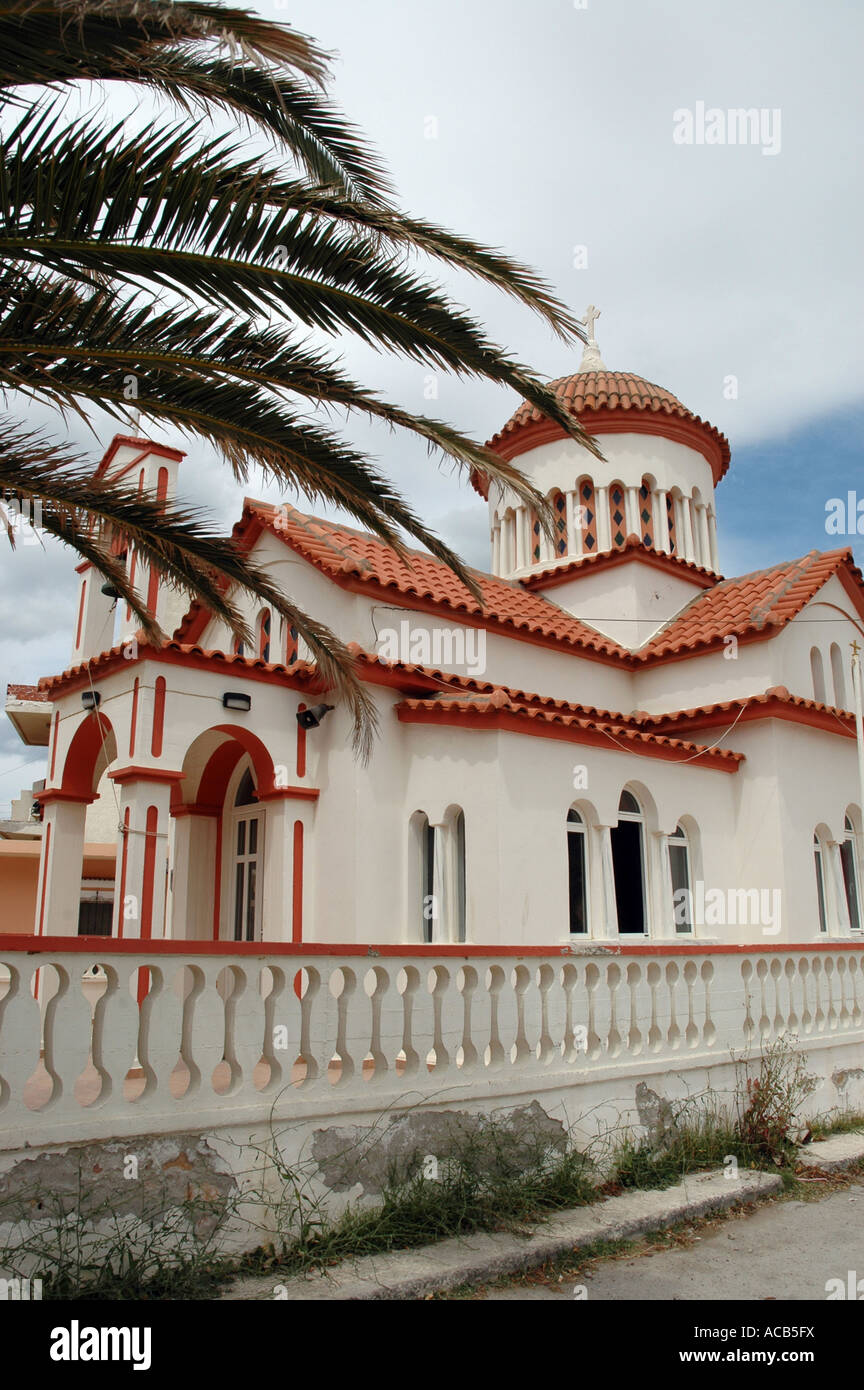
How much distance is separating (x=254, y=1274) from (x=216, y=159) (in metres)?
5.52

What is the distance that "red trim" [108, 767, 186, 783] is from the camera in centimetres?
954

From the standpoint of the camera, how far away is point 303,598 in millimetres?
12742

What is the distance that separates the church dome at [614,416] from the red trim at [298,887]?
29.9 ft

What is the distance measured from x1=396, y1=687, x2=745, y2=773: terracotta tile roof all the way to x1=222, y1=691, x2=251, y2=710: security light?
1.75 meters

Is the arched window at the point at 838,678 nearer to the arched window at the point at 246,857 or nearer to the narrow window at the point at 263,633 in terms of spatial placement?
the narrow window at the point at 263,633

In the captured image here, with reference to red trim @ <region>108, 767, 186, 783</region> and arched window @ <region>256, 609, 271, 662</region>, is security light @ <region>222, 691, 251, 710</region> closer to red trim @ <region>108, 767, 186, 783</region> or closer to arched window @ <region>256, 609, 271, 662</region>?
red trim @ <region>108, 767, 186, 783</region>

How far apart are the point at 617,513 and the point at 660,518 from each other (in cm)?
74

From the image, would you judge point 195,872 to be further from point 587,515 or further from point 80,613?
point 587,515

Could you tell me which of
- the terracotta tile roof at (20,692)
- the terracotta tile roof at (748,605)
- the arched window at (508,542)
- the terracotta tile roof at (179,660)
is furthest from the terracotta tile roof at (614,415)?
the terracotta tile roof at (20,692)

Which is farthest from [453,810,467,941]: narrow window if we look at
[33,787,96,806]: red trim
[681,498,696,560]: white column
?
[681,498,696,560]: white column

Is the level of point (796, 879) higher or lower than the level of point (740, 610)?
lower
